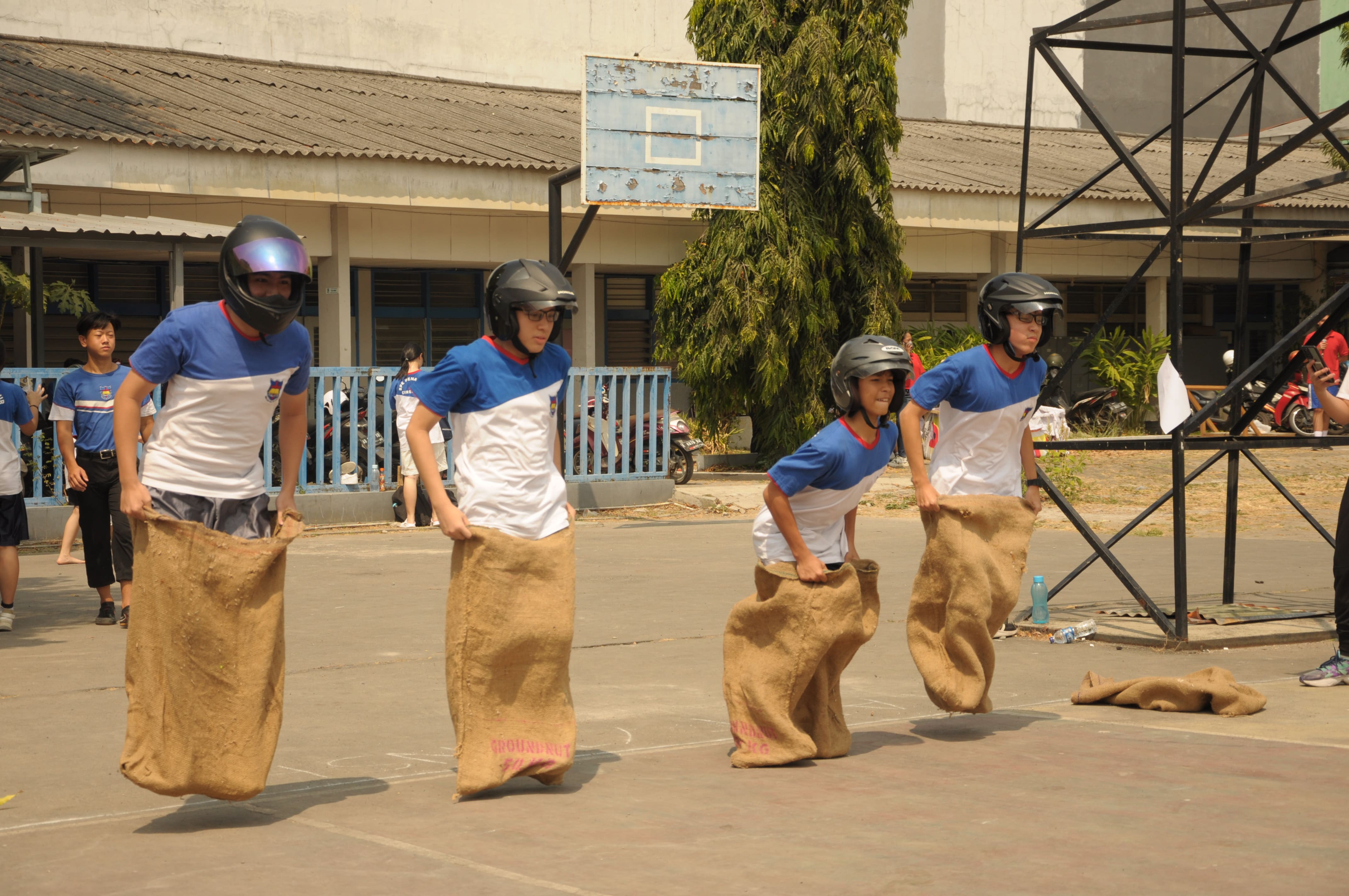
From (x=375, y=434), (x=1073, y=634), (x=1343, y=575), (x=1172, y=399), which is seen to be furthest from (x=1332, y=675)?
(x=375, y=434)

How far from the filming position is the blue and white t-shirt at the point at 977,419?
645 centimetres

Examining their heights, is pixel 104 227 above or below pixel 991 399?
above

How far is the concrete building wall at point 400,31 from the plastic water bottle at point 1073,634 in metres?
20.4

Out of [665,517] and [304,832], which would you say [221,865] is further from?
[665,517]

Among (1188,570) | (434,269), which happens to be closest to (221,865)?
(1188,570)

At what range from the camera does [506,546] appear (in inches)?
208

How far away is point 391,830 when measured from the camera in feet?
16.0

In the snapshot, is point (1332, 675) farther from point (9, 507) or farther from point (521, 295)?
point (9, 507)

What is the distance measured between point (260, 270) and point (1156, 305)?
26864mm

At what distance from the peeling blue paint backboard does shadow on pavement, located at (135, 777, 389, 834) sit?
1107cm

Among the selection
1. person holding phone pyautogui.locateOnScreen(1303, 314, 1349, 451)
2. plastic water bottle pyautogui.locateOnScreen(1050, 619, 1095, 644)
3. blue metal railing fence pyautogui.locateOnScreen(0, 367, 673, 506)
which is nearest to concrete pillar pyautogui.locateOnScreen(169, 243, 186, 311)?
blue metal railing fence pyautogui.locateOnScreen(0, 367, 673, 506)

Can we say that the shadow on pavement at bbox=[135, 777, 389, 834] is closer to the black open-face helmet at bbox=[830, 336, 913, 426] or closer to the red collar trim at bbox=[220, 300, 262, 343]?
the red collar trim at bbox=[220, 300, 262, 343]

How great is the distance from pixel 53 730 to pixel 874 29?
1670 cm

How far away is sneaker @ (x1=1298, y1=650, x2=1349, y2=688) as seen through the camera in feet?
24.3
